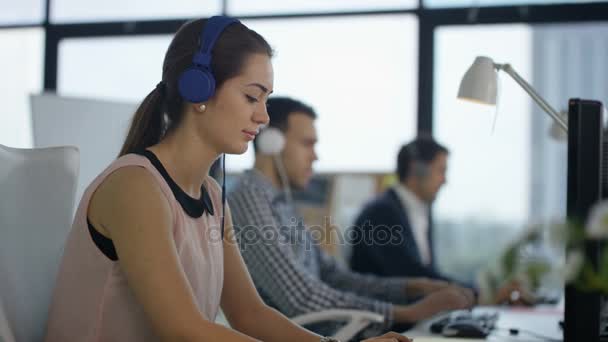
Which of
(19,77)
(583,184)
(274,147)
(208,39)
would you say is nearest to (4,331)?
(208,39)

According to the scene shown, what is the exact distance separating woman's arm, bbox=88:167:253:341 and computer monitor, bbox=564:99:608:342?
0.51m

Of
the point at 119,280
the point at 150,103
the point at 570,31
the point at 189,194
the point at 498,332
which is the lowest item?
the point at 498,332

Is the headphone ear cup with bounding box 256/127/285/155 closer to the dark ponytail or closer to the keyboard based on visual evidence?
the keyboard

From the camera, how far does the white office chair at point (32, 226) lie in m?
1.32

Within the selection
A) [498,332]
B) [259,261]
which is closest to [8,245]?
[259,261]

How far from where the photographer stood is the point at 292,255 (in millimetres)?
2299

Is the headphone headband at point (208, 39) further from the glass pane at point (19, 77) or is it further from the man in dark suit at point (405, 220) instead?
the glass pane at point (19, 77)

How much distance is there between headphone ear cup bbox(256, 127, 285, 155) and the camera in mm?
2553

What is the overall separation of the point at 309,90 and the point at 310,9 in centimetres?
46

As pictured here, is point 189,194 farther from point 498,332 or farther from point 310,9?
point 310,9

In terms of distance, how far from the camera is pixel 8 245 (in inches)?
52.3

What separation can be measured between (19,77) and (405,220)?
2.68 meters

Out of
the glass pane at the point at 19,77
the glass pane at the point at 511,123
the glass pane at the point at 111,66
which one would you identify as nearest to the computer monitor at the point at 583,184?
the glass pane at the point at 511,123

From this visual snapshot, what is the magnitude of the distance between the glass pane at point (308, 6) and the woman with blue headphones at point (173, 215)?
2.92 meters
